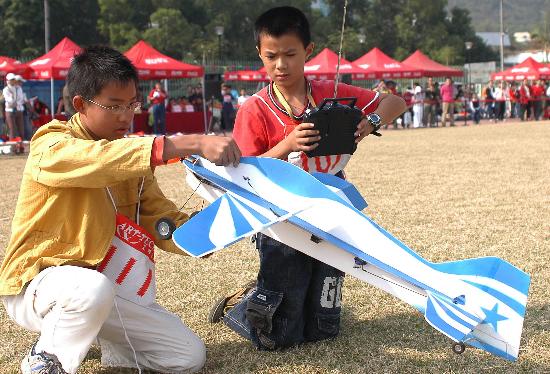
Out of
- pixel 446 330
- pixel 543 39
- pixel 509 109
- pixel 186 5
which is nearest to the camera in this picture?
pixel 446 330

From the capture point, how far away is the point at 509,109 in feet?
104

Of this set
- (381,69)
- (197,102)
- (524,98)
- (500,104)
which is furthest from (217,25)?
(197,102)

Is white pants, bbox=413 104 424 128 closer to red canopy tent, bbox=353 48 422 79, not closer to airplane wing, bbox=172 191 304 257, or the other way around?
red canopy tent, bbox=353 48 422 79

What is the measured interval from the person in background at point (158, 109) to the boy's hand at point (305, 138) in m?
18.8

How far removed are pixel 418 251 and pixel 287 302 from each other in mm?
1990

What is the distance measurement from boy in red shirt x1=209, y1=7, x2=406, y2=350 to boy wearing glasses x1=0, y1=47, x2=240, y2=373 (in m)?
0.45

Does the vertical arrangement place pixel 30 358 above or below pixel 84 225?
below

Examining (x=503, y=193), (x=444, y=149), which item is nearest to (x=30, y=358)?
(x=503, y=193)

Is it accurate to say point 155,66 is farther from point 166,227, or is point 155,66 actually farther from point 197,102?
point 166,227

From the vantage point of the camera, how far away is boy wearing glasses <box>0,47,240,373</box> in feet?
9.39

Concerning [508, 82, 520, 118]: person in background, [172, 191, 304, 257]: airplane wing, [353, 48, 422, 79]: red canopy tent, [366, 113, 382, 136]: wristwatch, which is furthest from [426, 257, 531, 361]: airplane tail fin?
[508, 82, 520, 118]: person in background

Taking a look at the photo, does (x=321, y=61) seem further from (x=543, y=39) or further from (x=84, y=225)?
(x=543, y=39)

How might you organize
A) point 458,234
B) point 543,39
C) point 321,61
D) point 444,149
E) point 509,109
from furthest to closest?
point 543,39 < point 509,109 < point 321,61 < point 444,149 < point 458,234

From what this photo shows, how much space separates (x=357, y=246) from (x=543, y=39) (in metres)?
86.6
